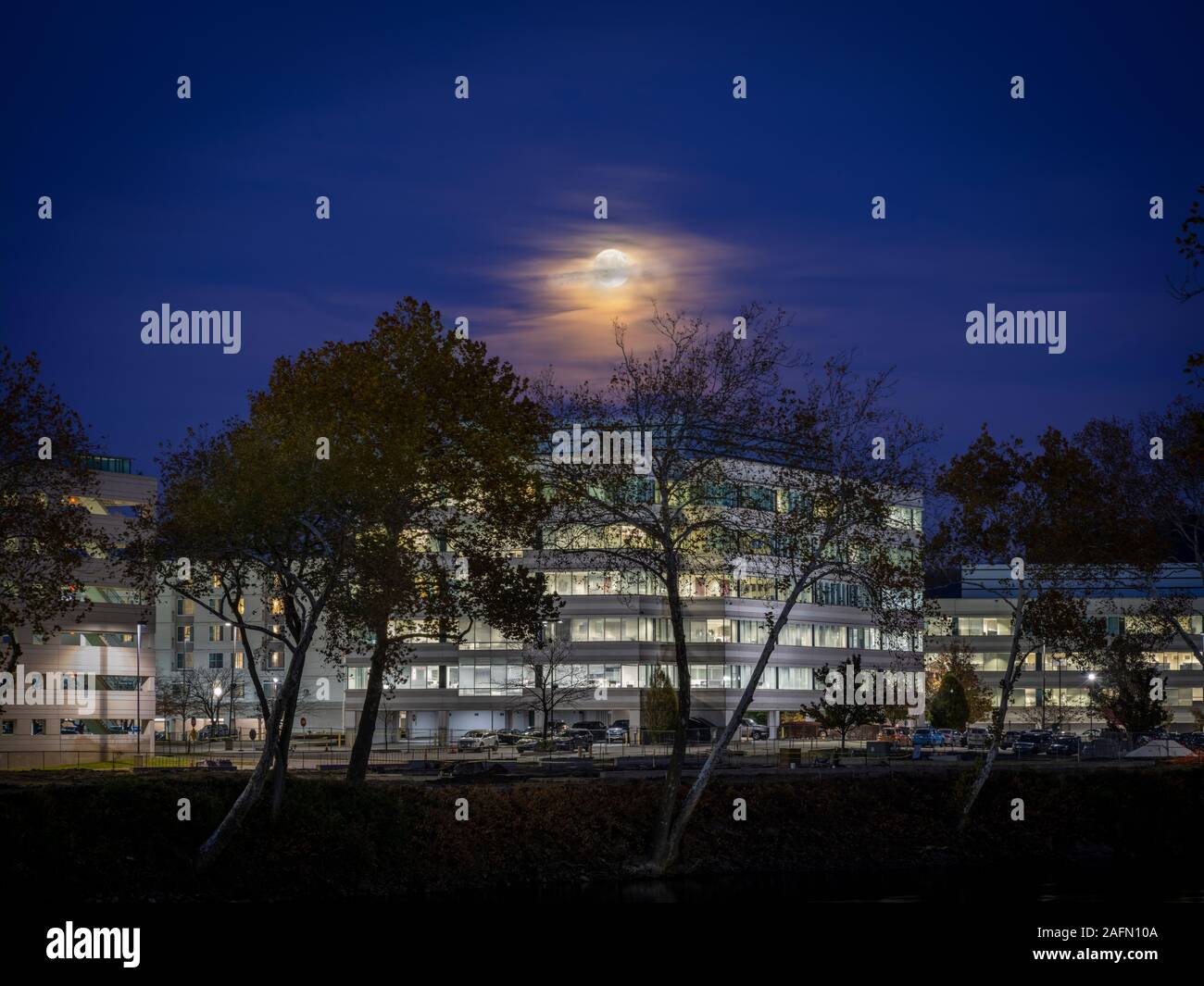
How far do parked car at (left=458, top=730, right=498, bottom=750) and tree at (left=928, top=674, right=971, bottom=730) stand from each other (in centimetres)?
3649

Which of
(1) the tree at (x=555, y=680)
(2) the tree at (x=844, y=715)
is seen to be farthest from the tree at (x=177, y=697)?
(2) the tree at (x=844, y=715)

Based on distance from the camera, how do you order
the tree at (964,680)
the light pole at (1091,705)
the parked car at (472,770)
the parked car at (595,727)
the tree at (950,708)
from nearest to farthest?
the parked car at (472,770) < the parked car at (595,727) < the tree at (950,708) < the light pole at (1091,705) < the tree at (964,680)

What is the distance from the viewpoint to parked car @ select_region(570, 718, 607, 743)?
121125mm

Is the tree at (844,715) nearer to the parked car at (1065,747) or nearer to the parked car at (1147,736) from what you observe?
the parked car at (1065,747)

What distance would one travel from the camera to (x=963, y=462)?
186 ft

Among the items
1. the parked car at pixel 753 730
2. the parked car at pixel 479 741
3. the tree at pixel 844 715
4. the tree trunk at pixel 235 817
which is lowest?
the parked car at pixel 753 730

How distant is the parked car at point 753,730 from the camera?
126938 millimetres

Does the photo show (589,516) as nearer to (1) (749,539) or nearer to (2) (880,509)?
(1) (749,539)

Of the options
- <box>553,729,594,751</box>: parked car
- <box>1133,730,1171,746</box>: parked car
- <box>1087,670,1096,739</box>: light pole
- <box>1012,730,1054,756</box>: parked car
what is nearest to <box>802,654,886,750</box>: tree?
<box>1012,730,1054,756</box>: parked car

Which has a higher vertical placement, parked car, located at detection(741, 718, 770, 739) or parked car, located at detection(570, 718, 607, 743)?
parked car, located at detection(570, 718, 607, 743)

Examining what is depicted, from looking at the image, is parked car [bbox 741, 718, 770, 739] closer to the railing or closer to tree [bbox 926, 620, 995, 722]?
the railing

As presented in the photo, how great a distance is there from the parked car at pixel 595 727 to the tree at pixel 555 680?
2.13 metres

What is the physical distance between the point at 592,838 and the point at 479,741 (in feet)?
215

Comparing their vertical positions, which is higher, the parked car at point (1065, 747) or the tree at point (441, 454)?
the tree at point (441, 454)
